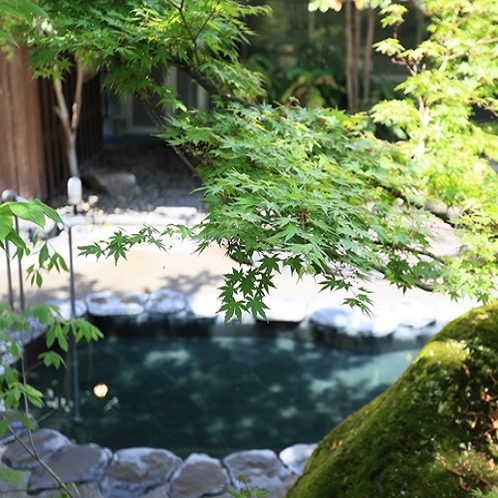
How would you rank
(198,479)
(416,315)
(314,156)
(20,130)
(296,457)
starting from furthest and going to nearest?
(20,130), (416,315), (296,457), (198,479), (314,156)

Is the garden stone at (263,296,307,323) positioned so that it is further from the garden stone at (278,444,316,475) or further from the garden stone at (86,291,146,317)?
the garden stone at (278,444,316,475)

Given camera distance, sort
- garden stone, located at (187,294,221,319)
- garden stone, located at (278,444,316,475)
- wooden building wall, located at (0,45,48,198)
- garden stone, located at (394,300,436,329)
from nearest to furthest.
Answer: garden stone, located at (278,444,316,475), garden stone, located at (394,300,436,329), garden stone, located at (187,294,221,319), wooden building wall, located at (0,45,48,198)

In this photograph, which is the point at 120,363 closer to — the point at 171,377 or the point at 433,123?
the point at 171,377

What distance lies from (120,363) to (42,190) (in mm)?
3747

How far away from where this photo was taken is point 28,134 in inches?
352

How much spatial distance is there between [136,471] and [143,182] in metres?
6.72

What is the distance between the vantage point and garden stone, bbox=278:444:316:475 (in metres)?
4.40

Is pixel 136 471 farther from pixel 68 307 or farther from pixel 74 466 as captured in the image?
pixel 68 307

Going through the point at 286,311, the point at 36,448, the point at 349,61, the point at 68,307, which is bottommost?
the point at 36,448

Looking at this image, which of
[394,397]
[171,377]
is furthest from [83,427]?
[394,397]

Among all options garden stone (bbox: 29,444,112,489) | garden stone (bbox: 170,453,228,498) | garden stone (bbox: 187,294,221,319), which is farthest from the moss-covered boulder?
garden stone (bbox: 187,294,221,319)

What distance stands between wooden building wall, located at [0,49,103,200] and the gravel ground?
A: 0.39m

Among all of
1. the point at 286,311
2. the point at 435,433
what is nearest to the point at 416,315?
the point at 286,311

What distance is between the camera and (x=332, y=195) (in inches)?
86.4
